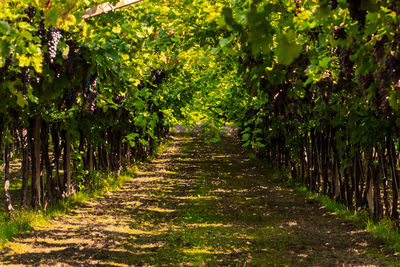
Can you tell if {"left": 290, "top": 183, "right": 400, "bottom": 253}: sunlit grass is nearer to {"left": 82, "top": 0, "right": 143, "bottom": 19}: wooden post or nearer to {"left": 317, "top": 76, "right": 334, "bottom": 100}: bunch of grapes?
{"left": 317, "top": 76, "right": 334, "bottom": 100}: bunch of grapes

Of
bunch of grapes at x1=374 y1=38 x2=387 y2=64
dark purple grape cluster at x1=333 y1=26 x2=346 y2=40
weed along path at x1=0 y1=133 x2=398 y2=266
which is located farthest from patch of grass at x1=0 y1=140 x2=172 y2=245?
bunch of grapes at x1=374 y1=38 x2=387 y2=64

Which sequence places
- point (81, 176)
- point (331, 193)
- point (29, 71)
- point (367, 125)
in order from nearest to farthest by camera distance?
1. point (29, 71)
2. point (367, 125)
3. point (331, 193)
4. point (81, 176)

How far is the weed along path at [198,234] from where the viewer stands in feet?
23.3

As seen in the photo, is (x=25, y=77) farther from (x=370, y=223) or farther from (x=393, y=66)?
(x=370, y=223)

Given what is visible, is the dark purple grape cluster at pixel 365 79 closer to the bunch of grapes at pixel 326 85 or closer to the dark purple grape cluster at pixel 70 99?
the bunch of grapes at pixel 326 85

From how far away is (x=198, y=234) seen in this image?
8672mm

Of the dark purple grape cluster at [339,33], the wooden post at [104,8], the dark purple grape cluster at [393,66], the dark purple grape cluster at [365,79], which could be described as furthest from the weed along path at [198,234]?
the dark purple grape cluster at [393,66]

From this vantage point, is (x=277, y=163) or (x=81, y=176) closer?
(x=81, y=176)

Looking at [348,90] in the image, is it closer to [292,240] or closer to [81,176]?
[292,240]

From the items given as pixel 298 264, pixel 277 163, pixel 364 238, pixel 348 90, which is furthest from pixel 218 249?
pixel 277 163

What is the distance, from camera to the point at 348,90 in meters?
8.72

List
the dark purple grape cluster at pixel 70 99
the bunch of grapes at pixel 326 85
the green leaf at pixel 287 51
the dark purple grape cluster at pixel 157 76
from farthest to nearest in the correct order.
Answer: the dark purple grape cluster at pixel 157 76
the dark purple grape cluster at pixel 70 99
the bunch of grapes at pixel 326 85
the green leaf at pixel 287 51

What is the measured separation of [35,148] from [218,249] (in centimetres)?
480

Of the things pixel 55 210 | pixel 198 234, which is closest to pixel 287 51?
pixel 198 234
